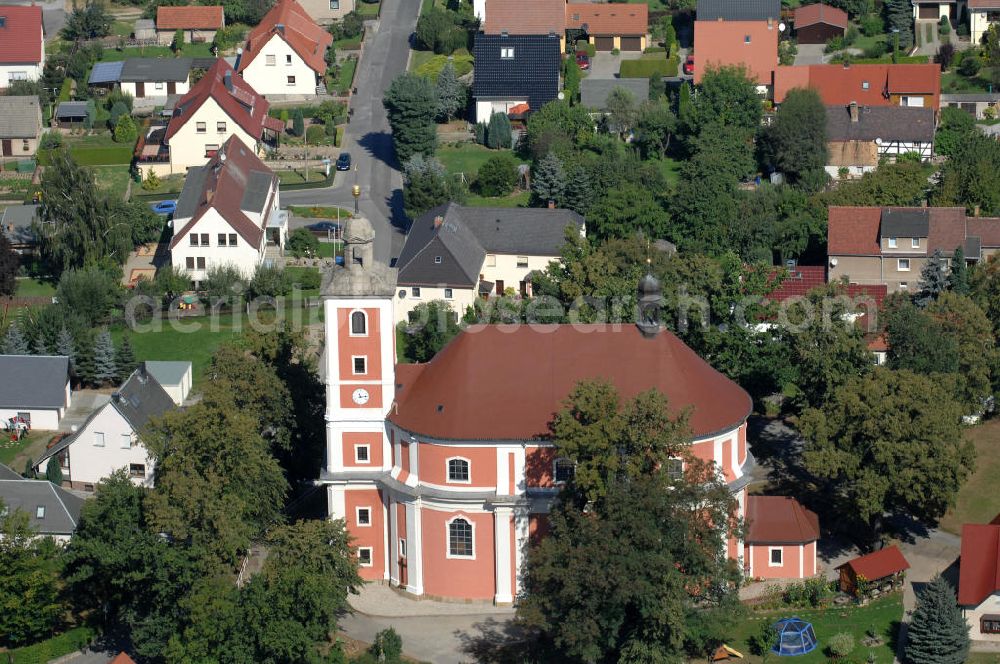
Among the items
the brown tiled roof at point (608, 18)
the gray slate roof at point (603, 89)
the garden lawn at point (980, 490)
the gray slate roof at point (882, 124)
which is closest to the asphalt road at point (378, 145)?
the brown tiled roof at point (608, 18)

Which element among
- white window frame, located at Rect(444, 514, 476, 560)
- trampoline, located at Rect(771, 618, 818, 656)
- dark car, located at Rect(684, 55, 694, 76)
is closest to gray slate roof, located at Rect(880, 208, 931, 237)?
dark car, located at Rect(684, 55, 694, 76)

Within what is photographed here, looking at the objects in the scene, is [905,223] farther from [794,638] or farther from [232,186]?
[794,638]

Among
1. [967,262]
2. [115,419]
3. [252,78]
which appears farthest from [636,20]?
[115,419]

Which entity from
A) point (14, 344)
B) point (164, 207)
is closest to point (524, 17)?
point (164, 207)

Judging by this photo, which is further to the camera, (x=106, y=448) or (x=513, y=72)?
(x=513, y=72)

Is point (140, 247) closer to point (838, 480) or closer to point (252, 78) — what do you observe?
point (252, 78)

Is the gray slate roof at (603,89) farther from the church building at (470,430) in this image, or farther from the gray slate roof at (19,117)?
the church building at (470,430)

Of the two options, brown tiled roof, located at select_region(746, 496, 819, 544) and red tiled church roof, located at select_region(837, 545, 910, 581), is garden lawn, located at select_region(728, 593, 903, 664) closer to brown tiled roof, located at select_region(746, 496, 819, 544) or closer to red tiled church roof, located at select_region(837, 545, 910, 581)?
red tiled church roof, located at select_region(837, 545, 910, 581)
